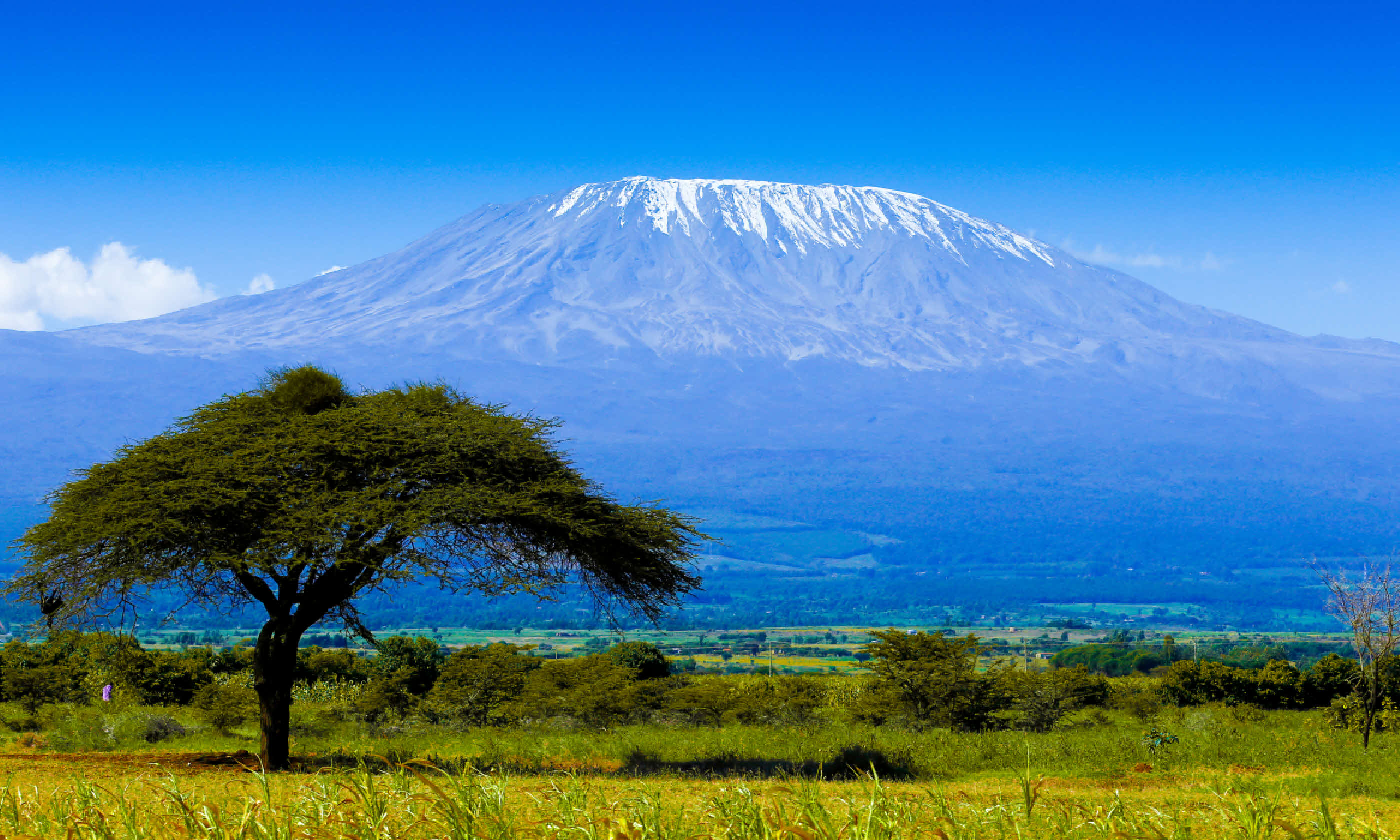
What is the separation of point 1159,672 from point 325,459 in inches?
1348

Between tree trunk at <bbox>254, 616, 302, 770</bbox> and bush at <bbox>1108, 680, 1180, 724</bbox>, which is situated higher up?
tree trunk at <bbox>254, 616, 302, 770</bbox>

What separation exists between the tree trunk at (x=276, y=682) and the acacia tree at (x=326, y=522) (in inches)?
1.1

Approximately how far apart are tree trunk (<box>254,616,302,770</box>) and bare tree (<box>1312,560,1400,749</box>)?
1940cm

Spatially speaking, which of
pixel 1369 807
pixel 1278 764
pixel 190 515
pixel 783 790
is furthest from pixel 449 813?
pixel 1278 764

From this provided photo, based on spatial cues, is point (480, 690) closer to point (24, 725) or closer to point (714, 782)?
point (24, 725)

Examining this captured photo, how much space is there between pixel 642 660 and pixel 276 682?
15007 millimetres

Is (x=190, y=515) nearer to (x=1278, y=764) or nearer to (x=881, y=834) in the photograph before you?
(x=881, y=834)

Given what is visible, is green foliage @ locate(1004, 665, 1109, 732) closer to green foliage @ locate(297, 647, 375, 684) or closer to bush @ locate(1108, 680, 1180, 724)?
bush @ locate(1108, 680, 1180, 724)

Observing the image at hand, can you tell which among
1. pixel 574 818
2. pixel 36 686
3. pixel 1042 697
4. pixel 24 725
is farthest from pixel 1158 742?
pixel 36 686

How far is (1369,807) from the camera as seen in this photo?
13898 mm

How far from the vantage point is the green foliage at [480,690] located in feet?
93.5

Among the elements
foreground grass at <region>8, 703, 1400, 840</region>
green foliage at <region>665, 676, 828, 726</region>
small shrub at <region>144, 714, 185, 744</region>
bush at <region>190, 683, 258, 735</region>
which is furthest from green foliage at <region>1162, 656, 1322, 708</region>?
small shrub at <region>144, 714, 185, 744</region>

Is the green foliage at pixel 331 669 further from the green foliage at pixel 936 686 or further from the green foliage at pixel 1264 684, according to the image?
the green foliage at pixel 1264 684

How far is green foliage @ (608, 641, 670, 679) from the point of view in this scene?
33312 millimetres
